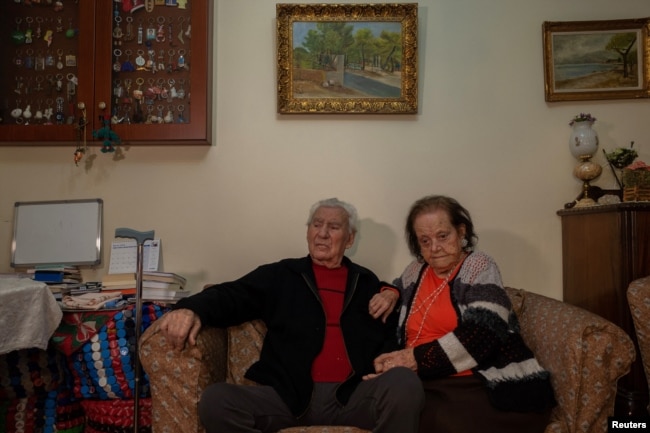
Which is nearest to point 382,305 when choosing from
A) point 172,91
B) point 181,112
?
point 181,112

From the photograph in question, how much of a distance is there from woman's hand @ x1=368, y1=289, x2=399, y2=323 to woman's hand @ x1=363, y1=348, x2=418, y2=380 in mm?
193

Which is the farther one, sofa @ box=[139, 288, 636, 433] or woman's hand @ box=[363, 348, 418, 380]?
woman's hand @ box=[363, 348, 418, 380]

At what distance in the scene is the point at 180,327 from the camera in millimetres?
1570

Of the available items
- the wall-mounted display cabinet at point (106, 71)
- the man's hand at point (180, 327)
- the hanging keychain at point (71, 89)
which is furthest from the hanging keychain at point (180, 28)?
the man's hand at point (180, 327)

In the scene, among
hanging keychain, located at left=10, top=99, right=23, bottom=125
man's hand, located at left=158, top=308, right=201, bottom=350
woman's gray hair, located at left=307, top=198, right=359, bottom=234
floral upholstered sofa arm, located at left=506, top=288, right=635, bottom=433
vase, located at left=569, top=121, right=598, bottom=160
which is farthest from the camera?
hanging keychain, located at left=10, top=99, right=23, bottom=125

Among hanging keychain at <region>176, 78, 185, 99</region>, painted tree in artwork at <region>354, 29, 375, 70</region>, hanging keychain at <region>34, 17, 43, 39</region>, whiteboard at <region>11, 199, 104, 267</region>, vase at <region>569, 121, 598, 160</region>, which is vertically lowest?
whiteboard at <region>11, 199, 104, 267</region>

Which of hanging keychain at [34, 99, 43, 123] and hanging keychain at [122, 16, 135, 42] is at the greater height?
hanging keychain at [122, 16, 135, 42]

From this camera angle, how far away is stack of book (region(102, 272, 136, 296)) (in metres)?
2.20

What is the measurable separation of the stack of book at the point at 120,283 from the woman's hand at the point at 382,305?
1156mm

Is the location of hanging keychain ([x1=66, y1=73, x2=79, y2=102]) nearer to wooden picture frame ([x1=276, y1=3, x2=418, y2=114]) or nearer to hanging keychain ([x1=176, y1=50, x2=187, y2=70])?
hanging keychain ([x1=176, y1=50, x2=187, y2=70])

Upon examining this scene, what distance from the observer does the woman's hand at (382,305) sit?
184 centimetres

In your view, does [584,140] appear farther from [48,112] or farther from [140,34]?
[48,112]

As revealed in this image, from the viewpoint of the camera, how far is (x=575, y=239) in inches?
89.4

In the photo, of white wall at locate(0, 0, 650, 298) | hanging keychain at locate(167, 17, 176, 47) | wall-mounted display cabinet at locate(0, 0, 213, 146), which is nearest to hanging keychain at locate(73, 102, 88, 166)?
wall-mounted display cabinet at locate(0, 0, 213, 146)
